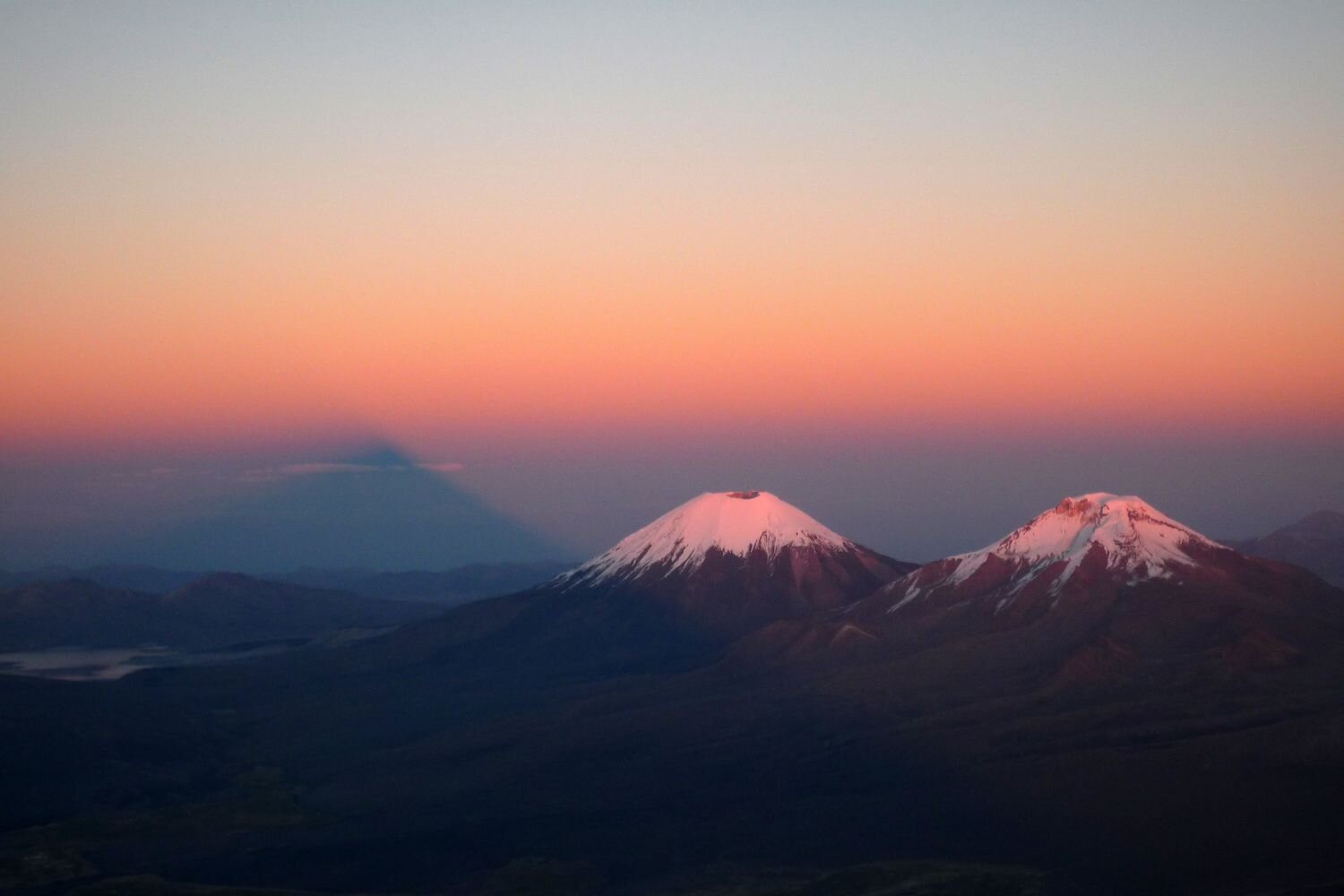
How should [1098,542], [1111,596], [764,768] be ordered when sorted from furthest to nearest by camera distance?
[1098,542]
[1111,596]
[764,768]

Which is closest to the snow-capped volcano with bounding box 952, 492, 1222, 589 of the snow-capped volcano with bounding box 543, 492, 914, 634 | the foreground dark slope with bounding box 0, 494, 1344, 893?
the foreground dark slope with bounding box 0, 494, 1344, 893

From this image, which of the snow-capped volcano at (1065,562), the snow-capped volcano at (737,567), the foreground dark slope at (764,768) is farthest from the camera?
the snow-capped volcano at (737,567)

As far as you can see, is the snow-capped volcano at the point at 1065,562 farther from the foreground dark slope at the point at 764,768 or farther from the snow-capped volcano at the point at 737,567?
the snow-capped volcano at the point at 737,567

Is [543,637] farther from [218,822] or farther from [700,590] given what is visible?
[218,822]

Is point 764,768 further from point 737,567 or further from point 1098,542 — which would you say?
point 737,567

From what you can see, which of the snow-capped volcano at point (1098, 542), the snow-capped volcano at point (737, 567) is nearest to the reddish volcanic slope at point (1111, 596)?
the snow-capped volcano at point (1098, 542)

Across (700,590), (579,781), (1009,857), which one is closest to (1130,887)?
(1009,857)

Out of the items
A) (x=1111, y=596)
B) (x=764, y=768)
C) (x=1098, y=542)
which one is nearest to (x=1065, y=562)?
(x=1098, y=542)
